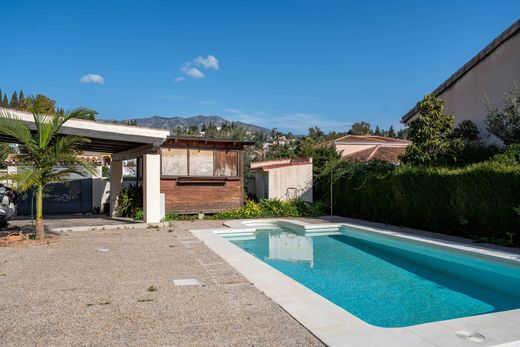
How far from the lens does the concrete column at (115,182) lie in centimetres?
1761

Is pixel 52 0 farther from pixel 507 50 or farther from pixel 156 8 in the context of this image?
pixel 507 50

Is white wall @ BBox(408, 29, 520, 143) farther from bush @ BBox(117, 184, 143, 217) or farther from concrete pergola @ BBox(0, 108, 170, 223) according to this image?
bush @ BBox(117, 184, 143, 217)

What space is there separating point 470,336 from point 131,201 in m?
14.6

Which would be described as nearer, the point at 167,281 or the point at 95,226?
the point at 167,281

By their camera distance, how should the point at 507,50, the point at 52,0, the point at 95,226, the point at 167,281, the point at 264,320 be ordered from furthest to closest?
the point at 52,0 → the point at 507,50 → the point at 95,226 → the point at 167,281 → the point at 264,320

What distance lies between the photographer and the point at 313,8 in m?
16.6

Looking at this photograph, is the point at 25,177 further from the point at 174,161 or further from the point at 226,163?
the point at 226,163

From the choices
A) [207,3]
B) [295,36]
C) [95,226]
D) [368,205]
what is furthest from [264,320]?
[295,36]

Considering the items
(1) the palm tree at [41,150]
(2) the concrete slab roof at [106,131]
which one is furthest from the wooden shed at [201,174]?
(1) the palm tree at [41,150]

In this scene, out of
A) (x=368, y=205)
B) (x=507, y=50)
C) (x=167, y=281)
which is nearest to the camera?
(x=167, y=281)

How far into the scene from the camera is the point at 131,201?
55.2ft

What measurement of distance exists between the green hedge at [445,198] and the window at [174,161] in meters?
6.86

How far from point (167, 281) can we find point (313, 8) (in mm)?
13383

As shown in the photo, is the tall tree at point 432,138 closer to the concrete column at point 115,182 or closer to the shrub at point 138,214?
the shrub at point 138,214
